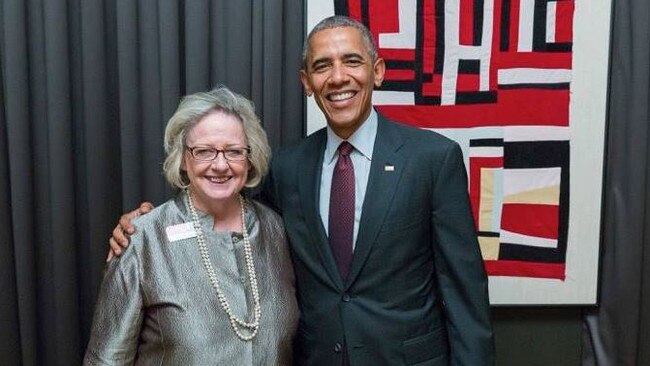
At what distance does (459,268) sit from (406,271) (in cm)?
12

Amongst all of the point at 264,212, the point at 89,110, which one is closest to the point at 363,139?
the point at 264,212

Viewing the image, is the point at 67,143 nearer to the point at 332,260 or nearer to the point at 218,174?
the point at 218,174

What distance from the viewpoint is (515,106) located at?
6.64 ft

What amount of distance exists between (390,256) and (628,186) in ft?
3.26

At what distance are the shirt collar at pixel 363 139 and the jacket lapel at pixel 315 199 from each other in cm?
4

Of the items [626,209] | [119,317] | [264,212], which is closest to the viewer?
[119,317]

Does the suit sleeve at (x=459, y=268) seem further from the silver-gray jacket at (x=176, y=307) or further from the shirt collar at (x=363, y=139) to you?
the silver-gray jacket at (x=176, y=307)

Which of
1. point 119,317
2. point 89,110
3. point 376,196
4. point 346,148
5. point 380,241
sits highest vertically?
point 89,110

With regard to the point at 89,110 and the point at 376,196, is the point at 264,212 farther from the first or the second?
the point at 89,110

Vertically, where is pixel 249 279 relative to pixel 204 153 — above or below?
below

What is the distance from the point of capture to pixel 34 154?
1.96 meters

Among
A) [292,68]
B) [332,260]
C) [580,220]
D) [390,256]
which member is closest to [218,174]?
[332,260]

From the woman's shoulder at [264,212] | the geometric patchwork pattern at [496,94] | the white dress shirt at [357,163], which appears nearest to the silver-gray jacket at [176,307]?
the woman's shoulder at [264,212]

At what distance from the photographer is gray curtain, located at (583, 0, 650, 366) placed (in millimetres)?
2041
